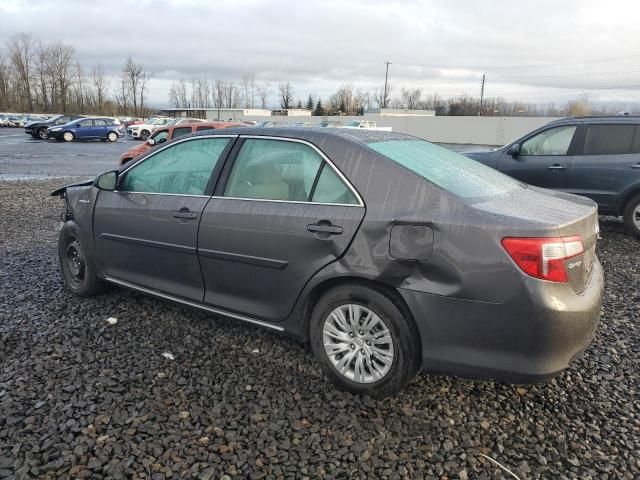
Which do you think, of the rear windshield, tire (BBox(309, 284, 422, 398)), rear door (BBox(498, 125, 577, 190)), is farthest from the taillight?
rear door (BBox(498, 125, 577, 190))

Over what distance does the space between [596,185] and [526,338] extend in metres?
5.71

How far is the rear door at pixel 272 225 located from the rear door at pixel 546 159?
562 cm

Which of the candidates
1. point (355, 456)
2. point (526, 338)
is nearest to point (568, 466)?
point (526, 338)

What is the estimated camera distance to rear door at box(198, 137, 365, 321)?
119 inches

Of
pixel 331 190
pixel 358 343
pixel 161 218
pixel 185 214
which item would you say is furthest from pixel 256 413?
pixel 161 218

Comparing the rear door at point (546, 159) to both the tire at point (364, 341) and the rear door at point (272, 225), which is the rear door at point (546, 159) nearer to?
the rear door at point (272, 225)

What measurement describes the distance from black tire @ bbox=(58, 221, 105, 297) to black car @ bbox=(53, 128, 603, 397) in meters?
0.52

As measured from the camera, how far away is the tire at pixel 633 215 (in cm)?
702

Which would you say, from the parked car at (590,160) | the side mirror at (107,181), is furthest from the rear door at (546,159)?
the side mirror at (107,181)

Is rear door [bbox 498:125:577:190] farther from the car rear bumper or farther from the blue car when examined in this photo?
the blue car

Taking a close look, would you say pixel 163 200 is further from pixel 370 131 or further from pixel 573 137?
pixel 573 137

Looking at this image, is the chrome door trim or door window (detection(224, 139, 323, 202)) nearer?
door window (detection(224, 139, 323, 202))

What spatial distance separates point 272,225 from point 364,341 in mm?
916

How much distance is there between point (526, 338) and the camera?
2.53 meters
